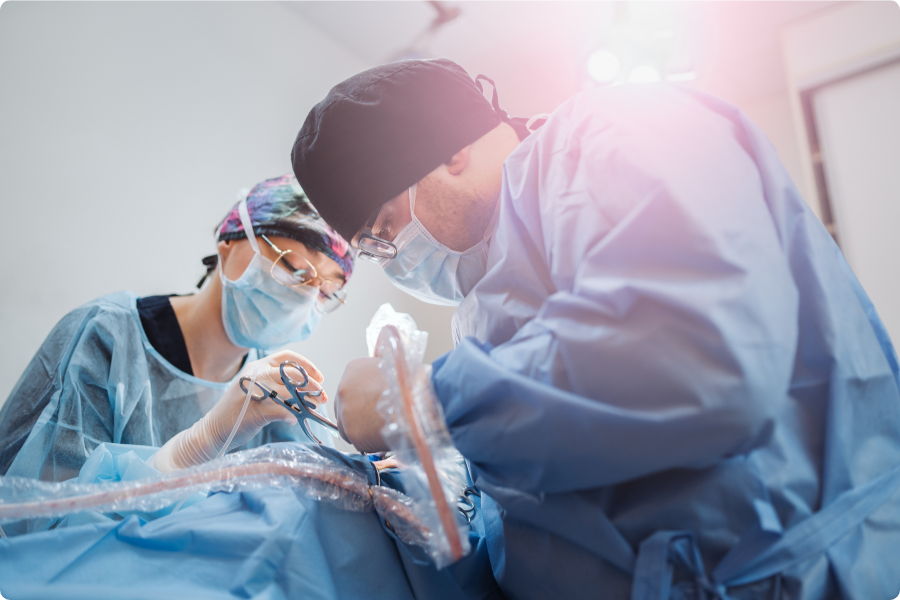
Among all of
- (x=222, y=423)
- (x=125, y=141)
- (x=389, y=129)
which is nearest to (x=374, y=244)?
(x=389, y=129)

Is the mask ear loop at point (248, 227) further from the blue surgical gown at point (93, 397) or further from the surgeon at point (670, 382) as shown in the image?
the surgeon at point (670, 382)

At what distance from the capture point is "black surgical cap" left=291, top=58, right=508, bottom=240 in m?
0.95

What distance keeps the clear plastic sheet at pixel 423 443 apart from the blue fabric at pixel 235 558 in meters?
0.16

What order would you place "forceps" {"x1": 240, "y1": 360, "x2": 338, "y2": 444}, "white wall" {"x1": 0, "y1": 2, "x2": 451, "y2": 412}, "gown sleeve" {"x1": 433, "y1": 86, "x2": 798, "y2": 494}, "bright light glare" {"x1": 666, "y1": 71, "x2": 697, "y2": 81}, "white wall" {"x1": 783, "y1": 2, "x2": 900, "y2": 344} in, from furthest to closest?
"bright light glare" {"x1": 666, "y1": 71, "x2": 697, "y2": 81} → "white wall" {"x1": 783, "y1": 2, "x2": 900, "y2": 344} → "white wall" {"x1": 0, "y1": 2, "x2": 451, "y2": 412} → "forceps" {"x1": 240, "y1": 360, "x2": 338, "y2": 444} → "gown sleeve" {"x1": 433, "y1": 86, "x2": 798, "y2": 494}

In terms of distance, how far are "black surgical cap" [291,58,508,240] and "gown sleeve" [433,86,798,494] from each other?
38 cm

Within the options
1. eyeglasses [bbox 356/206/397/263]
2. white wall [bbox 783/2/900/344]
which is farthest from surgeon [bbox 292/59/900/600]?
white wall [bbox 783/2/900/344]

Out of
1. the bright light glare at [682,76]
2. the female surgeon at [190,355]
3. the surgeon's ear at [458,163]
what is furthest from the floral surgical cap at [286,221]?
the bright light glare at [682,76]

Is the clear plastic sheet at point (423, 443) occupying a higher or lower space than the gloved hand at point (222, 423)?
higher

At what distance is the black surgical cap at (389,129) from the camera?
95cm

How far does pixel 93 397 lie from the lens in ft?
4.15

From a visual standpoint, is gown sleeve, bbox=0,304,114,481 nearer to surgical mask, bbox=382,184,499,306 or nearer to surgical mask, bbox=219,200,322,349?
surgical mask, bbox=219,200,322,349

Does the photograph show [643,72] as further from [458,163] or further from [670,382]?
[670,382]

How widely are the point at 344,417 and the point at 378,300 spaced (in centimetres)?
221

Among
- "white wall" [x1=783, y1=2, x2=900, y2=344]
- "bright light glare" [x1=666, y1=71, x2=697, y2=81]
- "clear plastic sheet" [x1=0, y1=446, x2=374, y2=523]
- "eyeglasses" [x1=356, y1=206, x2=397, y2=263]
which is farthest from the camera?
"bright light glare" [x1=666, y1=71, x2=697, y2=81]
